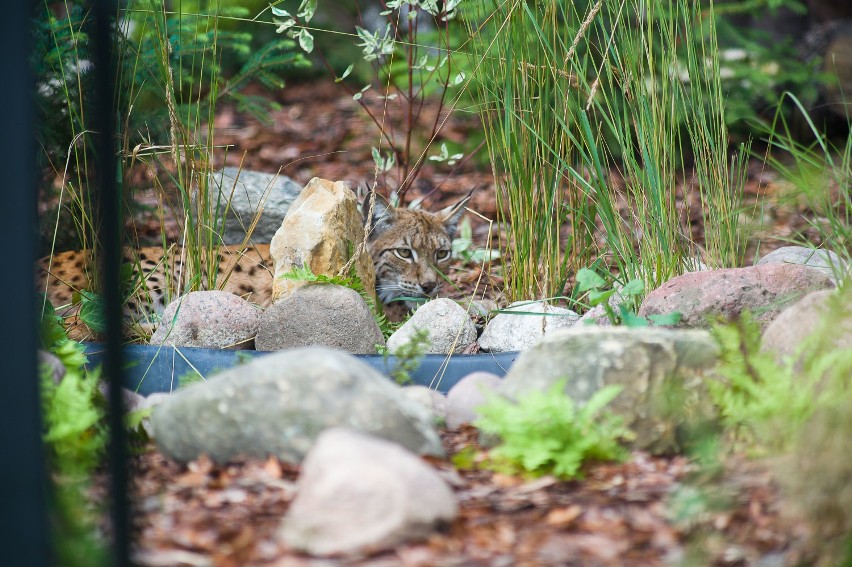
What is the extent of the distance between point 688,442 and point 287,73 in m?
9.91

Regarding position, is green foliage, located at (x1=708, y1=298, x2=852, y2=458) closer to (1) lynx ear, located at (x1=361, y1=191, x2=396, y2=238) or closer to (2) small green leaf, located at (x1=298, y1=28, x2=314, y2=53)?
(1) lynx ear, located at (x1=361, y1=191, x2=396, y2=238)

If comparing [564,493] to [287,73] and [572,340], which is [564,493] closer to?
[572,340]

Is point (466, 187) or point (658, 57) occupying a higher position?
point (658, 57)

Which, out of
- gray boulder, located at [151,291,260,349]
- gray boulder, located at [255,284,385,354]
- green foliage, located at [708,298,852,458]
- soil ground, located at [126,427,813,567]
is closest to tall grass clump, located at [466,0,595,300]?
gray boulder, located at [255,284,385,354]

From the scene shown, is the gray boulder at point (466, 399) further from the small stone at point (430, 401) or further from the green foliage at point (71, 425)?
the green foliage at point (71, 425)

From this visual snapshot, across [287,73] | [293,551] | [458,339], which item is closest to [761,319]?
[458,339]

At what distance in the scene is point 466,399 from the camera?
9.84ft

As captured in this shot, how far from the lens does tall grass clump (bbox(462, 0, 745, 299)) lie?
3834 millimetres

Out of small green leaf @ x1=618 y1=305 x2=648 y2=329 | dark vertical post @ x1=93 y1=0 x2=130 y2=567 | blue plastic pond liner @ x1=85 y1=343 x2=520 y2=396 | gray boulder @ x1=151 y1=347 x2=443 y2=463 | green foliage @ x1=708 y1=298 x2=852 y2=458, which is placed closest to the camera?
dark vertical post @ x1=93 y1=0 x2=130 y2=567

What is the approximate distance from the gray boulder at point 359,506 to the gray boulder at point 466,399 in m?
0.85

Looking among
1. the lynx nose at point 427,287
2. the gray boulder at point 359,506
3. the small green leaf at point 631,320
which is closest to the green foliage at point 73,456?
the gray boulder at point 359,506

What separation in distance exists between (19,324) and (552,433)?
4.36ft

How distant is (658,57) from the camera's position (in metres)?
6.74

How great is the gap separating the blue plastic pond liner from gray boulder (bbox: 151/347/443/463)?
1.10 metres
